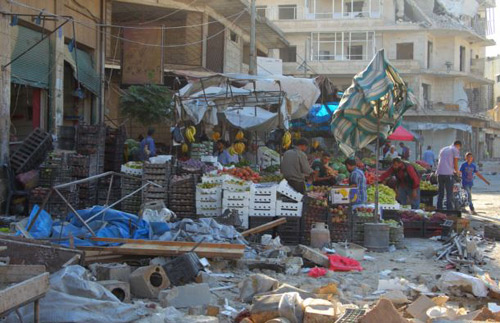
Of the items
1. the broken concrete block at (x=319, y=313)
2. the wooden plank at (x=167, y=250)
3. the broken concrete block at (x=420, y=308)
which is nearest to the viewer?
the broken concrete block at (x=319, y=313)

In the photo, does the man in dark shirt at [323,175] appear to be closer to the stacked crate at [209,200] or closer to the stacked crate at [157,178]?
the stacked crate at [209,200]

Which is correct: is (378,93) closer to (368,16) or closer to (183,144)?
(183,144)

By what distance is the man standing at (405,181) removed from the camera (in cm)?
1257

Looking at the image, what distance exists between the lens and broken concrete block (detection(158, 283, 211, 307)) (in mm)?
6105

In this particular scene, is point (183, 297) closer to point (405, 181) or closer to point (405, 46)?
point (405, 181)

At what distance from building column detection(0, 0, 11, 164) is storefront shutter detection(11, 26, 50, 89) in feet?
2.16

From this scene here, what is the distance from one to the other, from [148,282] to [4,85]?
844cm

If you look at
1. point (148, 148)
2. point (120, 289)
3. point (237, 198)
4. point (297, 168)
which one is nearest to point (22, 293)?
point (120, 289)

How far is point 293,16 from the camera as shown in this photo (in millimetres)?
49219

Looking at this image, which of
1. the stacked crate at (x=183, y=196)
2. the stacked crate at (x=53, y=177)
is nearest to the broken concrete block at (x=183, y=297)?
the stacked crate at (x=183, y=196)

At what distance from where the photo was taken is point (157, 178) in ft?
36.8

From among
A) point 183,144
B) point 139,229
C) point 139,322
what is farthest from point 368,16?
point 139,322

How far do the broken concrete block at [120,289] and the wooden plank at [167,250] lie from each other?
1110 millimetres

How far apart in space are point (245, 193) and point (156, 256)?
3.11 m
